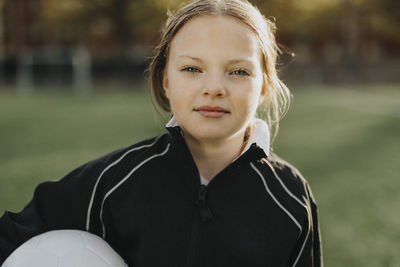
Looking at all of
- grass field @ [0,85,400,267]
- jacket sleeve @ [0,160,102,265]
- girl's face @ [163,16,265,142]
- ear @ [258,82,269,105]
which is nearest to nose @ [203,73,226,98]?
girl's face @ [163,16,265,142]

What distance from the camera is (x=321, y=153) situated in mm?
6164

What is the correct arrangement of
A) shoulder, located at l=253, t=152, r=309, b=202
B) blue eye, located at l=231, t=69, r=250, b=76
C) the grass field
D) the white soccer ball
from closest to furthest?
the white soccer ball
blue eye, located at l=231, t=69, r=250, b=76
shoulder, located at l=253, t=152, r=309, b=202
the grass field

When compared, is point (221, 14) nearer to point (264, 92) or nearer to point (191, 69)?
point (191, 69)

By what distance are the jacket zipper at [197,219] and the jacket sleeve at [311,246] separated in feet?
1.27

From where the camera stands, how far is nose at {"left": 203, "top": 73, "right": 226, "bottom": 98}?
1688 mm

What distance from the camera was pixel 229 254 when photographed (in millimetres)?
1716

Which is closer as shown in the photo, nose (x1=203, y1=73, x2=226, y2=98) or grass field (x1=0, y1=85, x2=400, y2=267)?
nose (x1=203, y1=73, x2=226, y2=98)

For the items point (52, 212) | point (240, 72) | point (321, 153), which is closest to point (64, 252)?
point (52, 212)

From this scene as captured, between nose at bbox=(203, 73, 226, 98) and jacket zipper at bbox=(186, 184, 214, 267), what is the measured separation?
13.0 inches

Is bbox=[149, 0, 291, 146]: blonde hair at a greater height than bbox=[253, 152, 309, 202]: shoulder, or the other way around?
bbox=[149, 0, 291, 146]: blonde hair

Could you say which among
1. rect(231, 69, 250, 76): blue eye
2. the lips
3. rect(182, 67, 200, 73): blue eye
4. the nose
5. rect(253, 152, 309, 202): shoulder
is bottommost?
rect(253, 152, 309, 202): shoulder

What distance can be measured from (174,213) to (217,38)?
62 centimetres

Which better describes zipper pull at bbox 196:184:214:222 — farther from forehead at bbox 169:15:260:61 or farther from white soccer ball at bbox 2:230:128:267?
forehead at bbox 169:15:260:61

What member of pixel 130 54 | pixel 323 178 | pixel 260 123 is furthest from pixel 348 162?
pixel 130 54
